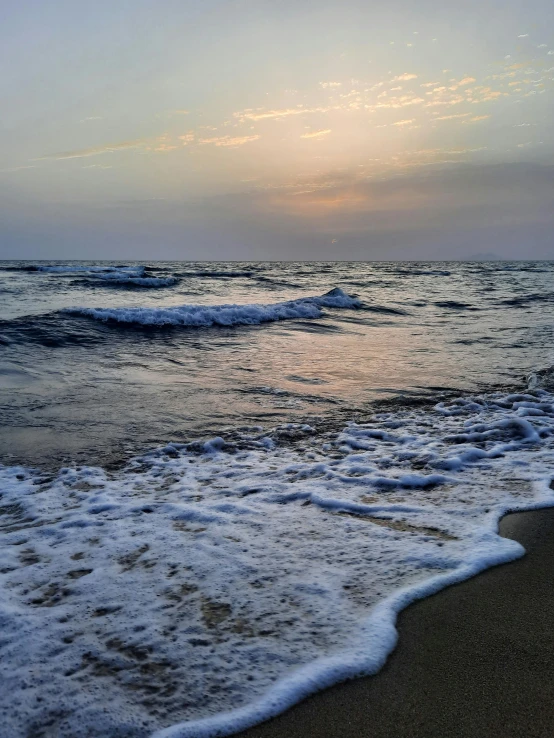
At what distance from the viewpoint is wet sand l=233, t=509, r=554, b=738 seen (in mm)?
1533

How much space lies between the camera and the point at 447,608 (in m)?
2.11

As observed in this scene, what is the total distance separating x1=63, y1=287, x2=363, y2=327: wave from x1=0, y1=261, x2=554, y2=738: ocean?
5055 millimetres

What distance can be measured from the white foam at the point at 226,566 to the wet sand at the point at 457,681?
0.25ft

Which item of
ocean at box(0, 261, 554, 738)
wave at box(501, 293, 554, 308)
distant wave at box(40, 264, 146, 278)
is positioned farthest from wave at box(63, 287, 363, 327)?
distant wave at box(40, 264, 146, 278)

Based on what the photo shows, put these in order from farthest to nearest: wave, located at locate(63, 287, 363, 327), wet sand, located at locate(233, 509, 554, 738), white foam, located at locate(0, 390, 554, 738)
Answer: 1. wave, located at locate(63, 287, 363, 327)
2. white foam, located at locate(0, 390, 554, 738)
3. wet sand, located at locate(233, 509, 554, 738)

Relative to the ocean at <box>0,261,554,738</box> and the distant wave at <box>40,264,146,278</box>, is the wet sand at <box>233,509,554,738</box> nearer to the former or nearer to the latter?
the ocean at <box>0,261,554,738</box>

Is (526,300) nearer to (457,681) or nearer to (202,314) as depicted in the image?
(202,314)

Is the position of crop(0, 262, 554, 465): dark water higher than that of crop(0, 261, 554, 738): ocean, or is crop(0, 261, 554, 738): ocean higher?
crop(0, 262, 554, 465): dark water

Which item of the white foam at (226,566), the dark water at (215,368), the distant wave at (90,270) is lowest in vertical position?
the white foam at (226,566)

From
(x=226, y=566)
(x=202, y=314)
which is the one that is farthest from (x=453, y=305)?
(x=226, y=566)

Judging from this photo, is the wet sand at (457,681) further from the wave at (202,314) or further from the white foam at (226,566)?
the wave at (202,314)

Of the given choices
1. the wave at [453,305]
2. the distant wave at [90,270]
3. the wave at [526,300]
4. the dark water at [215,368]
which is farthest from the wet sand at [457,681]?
the distant wave at [90,270]

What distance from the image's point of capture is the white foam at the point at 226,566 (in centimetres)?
172

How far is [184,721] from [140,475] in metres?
2.43
